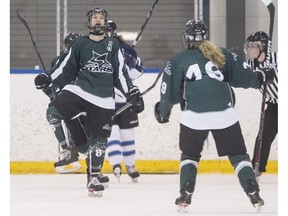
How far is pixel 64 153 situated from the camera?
643 cm

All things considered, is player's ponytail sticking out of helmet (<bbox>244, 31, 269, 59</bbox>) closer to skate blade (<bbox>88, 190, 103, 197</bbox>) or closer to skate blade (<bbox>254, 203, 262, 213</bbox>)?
skate blade (<bbox>88, 190, 103, 197</bbox>)

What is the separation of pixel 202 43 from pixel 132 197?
53.7 inches

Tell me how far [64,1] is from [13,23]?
1.96 ft

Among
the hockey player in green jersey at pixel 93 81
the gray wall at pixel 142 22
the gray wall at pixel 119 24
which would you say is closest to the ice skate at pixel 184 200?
the hockey player in green jersey at pixel 93 81

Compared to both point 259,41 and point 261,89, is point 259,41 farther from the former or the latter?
point 261,89

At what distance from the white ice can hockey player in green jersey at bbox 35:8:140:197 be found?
30 cm

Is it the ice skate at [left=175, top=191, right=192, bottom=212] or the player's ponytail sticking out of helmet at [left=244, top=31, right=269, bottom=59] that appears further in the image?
the player's ponytail sticking out of helmet at [left=244, top=31, right=269, bottom=59]

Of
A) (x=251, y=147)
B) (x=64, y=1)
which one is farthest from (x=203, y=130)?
(x=64, y=1)

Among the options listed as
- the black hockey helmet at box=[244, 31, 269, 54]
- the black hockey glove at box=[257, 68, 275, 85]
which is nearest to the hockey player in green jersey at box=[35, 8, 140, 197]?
the black hockey glove at box=[257, 68, 275, 85]

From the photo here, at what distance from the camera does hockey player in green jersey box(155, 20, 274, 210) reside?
458 cm

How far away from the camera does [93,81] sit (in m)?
5.60

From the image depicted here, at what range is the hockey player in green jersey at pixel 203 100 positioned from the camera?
4.58m

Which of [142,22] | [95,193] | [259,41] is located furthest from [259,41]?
[142,22]
